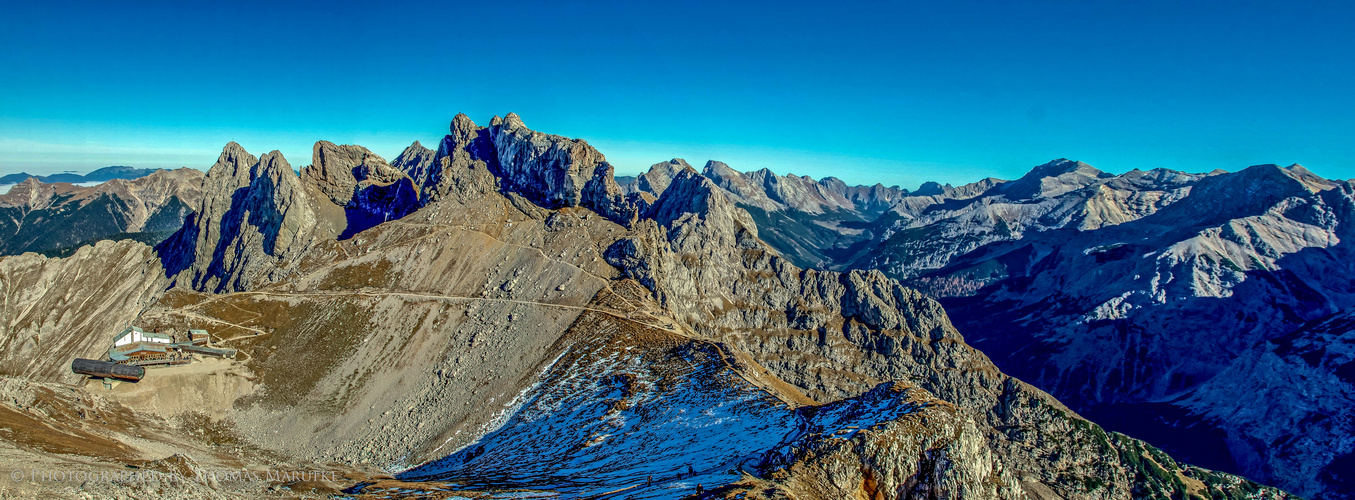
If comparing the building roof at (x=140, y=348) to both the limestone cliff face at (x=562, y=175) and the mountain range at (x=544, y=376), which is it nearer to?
the mountain range at (x=544, y=376)

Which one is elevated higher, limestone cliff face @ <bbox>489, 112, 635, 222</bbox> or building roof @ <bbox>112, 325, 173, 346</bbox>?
limestone cliff face @ <bbox>489, 112, 635, 222</bbox>

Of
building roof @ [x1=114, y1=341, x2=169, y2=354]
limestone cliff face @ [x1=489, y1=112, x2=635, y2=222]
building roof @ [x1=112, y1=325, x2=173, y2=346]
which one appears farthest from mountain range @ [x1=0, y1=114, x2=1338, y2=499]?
building roof @ [x1=112, y1=325, x2=173, y2=346]

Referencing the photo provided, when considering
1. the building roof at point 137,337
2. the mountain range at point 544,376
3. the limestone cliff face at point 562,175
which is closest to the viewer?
the mountain range at point 544,376

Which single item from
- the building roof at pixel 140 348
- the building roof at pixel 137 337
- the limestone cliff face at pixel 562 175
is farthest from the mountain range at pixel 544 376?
the building roof at pixel 137 337

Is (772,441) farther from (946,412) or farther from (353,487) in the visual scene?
(353,487)

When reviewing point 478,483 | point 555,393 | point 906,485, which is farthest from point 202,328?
point 906,485

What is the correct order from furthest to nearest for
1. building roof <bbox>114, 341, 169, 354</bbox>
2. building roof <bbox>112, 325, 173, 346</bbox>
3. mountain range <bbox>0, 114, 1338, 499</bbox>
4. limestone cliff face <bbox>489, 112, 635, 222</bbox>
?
limestone cliff face <bbox>489, 112, 635, 222</bbox>, building roof <bbox>112, 325, 173, 346</bbox>, building roof <bbox>114, 341, 169, 354</bbox>, mountain range <bbox>0, 114, 1338, 499</bbox>

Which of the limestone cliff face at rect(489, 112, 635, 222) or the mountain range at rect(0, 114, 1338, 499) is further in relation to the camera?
the limestone cliff face at rect(489, 112, 635, 222)

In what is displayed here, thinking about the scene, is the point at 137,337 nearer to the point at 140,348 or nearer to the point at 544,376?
the point at 140,348

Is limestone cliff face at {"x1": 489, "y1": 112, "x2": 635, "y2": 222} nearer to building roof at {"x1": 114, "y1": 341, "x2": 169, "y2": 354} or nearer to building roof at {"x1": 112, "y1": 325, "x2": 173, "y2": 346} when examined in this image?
building roof at {"x1": 112, "y1": 325, "x2": 173, "y2": 346}

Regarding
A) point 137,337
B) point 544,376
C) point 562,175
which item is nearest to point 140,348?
point 137,337

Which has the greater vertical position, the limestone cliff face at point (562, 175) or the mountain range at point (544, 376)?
the limestone cliff face at point (562, 175)
